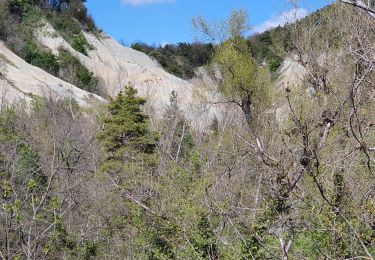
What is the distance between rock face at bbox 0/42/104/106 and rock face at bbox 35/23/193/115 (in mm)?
4972

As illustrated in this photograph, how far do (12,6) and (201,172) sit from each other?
3000cm

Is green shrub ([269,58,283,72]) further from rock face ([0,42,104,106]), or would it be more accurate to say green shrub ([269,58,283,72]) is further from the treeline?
rock face ([0,42,104,106])

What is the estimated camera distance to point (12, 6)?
37.7 metres

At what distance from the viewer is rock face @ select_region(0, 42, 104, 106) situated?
2889cm

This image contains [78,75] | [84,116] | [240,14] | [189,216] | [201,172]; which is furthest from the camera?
[78,75]

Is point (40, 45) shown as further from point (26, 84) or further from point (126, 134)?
point (126, 134)

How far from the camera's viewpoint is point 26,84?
30109 millimetres

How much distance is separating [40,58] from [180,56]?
24812 mm

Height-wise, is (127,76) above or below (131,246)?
above

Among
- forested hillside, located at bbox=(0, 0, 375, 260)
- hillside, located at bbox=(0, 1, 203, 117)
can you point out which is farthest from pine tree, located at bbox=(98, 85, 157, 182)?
hillside, located at bbox=(0, 1, 203, 117)

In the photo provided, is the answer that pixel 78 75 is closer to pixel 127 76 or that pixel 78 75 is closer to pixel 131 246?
pixel 127 76

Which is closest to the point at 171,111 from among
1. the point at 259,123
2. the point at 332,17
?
the point at 259,123

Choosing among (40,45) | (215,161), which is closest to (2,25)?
(40,45)

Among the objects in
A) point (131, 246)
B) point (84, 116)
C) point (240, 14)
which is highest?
point (240, 14)
